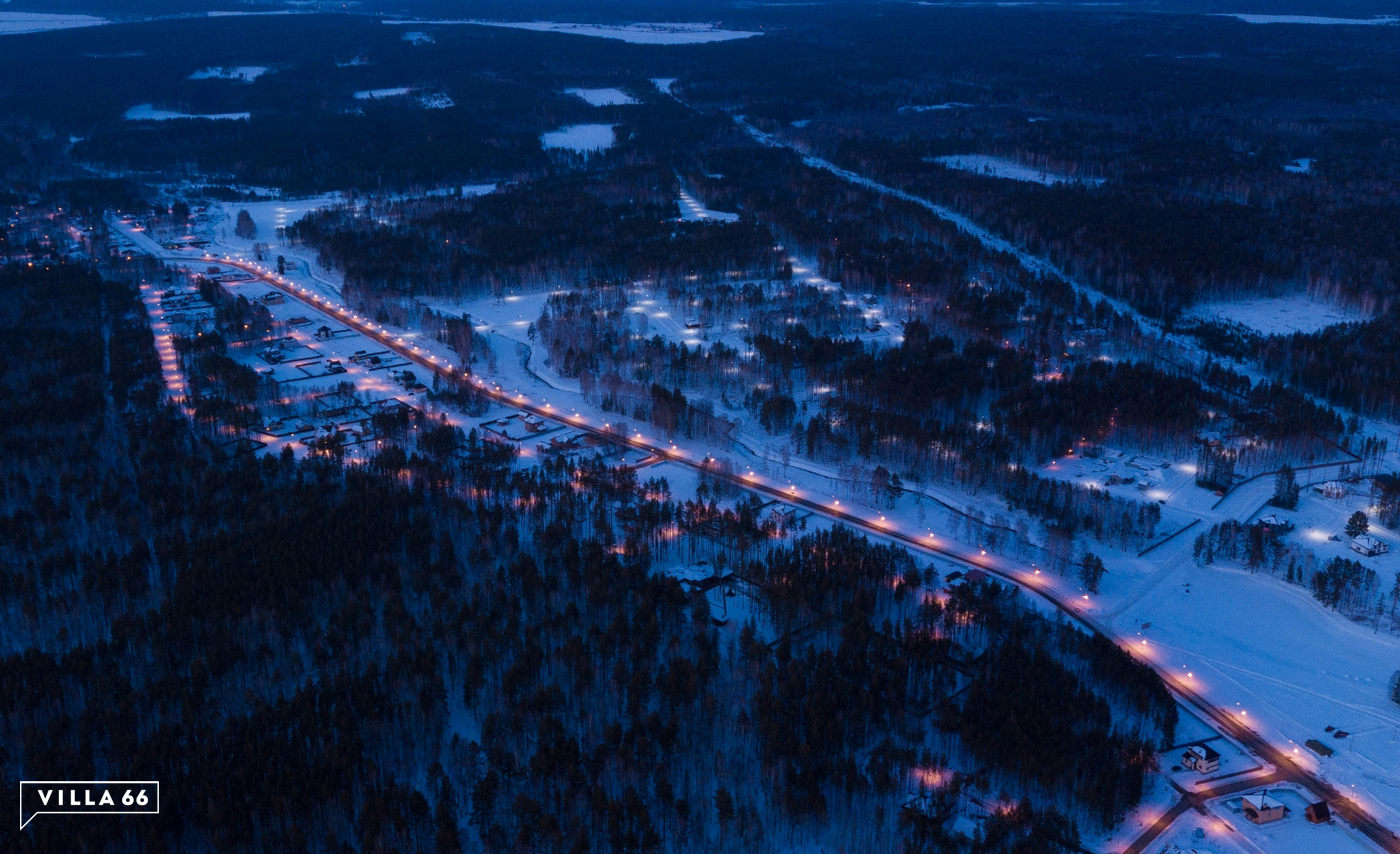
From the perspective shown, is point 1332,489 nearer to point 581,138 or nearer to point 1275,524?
point 1275,524

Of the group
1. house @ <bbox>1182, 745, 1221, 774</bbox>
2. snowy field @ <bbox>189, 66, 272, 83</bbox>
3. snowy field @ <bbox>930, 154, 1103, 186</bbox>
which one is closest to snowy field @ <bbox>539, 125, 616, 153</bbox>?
snowy field @ <bbox>930, 154, 1103, 186</bbox>

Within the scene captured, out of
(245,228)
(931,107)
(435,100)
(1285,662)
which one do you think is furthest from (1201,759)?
(435,100)

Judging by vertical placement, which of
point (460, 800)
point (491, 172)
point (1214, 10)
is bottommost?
point (460, 800)

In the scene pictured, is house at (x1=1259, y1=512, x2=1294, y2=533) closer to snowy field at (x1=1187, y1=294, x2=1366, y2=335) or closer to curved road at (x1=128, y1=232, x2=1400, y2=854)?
curved road at (x1=128, y1=232, x2=1400, y2=854)

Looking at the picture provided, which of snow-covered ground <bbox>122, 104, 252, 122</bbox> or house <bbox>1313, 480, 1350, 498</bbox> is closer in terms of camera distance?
house <bbox>1313, 480, 1350, 498</bbox>

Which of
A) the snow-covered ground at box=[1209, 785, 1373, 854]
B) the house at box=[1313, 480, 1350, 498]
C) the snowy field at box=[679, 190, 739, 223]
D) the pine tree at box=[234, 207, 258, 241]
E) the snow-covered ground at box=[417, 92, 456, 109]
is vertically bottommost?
the snow-covered ground at box=[1209, 785, 1373, 854]

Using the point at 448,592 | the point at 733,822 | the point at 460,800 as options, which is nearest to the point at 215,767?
the point at 460,800

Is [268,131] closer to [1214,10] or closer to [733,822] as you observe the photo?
[733,822]
